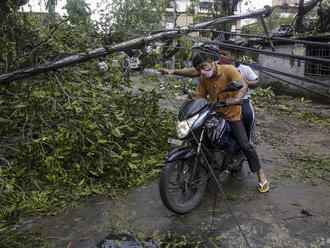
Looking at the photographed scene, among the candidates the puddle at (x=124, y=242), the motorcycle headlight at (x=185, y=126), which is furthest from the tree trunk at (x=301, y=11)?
the puddle at (x=124, y=242)

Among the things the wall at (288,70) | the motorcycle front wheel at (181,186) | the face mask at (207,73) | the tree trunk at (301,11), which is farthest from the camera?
the wall at (288,70)

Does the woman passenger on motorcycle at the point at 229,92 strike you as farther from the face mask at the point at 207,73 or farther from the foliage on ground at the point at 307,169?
the foliage on ground at the point at 307,169

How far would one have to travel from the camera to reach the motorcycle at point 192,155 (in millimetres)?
3320

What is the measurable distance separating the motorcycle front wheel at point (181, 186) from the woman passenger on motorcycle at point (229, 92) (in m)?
0.67

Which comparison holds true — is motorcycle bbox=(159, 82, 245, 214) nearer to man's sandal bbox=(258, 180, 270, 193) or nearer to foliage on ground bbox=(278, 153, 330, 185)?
Answer: man's sandal bbox=(258, 180, 270, 193)

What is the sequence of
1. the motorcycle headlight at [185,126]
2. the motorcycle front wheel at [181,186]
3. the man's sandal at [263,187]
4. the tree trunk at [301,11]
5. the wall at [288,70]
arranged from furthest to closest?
the wall at [288,70] → the tree trunk at [301,11] → the man's sandal at [263,187] → the motorcycle headlight at [185,126] → the motorcycle front wheel at [181,186]

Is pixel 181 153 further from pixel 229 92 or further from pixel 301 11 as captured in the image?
pixel 301 11

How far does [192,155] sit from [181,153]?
16cm

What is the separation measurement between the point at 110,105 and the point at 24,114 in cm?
124

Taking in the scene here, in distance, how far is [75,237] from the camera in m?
3.02

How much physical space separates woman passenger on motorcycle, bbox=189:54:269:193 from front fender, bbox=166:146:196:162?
28.2 inches

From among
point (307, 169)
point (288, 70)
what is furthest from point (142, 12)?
point (307, 169)

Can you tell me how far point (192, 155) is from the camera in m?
3.44

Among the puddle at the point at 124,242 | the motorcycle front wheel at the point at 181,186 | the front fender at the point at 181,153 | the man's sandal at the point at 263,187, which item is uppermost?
the front fender at the point at 181,153
